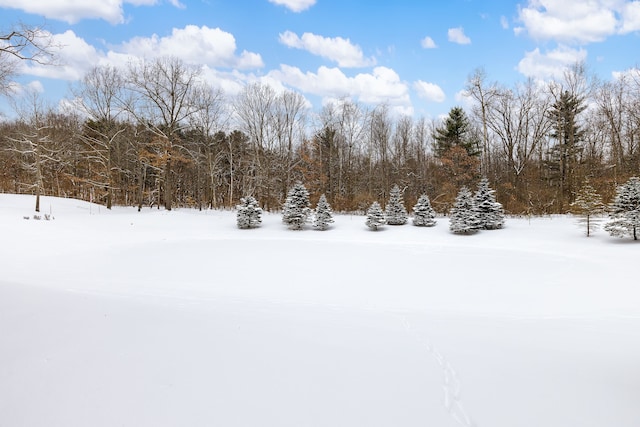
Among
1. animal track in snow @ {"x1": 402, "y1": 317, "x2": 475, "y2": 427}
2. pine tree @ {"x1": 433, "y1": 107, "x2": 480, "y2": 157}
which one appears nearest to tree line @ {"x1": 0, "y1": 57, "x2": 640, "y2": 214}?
pine tree @ {"x1": 433, "y1": 107, "x2": 480, "y2": 157}

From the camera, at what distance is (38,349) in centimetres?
387

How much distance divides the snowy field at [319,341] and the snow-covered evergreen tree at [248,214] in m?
7.15

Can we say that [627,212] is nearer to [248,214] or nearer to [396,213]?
[396,213]

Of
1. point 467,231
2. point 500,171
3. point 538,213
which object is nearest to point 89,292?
point 467,231

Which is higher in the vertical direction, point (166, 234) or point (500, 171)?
point (500, 171)

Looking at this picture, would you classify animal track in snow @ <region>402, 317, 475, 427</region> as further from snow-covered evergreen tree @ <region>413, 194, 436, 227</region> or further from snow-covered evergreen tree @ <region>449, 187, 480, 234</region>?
snow-covered evergreen tree @ <region>413, 194, 436, 227</region>

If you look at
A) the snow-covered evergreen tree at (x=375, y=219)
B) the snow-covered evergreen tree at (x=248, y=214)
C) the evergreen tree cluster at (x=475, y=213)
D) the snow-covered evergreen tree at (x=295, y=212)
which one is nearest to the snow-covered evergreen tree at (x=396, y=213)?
the snow-covered evergreen tree at (x=375, y=219)

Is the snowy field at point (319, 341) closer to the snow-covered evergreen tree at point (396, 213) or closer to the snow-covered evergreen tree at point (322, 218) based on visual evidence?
the snow-covered evergreen tree at point (322, 218)

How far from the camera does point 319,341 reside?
4.61 m

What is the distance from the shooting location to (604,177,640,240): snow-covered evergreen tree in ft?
39.6

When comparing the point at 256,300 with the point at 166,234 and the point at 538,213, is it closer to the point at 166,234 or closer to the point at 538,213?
the point at 166,234

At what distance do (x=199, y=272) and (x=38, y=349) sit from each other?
6.29 metres

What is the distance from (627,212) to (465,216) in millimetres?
5964

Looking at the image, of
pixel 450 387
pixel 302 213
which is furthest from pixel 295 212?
pixel 450 387
